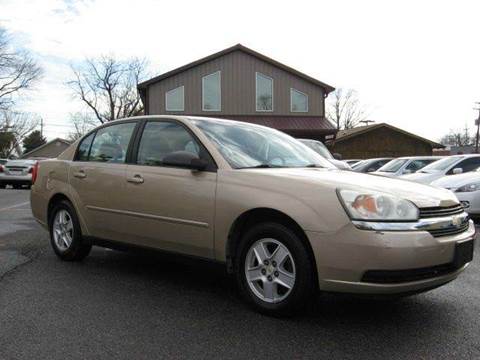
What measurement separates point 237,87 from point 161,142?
81.0 feet

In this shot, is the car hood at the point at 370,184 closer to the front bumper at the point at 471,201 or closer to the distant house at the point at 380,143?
the front bumper at the point at 471,201

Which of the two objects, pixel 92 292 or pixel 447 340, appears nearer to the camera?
pixel 447 340

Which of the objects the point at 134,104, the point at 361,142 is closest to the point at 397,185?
the point at 361,142

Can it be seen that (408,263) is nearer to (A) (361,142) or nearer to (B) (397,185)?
(B) (397,185)

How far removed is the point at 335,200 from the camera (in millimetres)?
3574

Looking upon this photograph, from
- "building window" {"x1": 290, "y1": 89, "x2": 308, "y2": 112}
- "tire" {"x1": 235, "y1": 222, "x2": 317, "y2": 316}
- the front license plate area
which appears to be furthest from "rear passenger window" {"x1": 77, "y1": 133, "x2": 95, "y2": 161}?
"building window" {"x1": 290, "y1": 89, "x2": 308, "y2": 112}

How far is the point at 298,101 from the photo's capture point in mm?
29734

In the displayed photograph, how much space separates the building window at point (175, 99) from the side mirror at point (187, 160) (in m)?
24.6

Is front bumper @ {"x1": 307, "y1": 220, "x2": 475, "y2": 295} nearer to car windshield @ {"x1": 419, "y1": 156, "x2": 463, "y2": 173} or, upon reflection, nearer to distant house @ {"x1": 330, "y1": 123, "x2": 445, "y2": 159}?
car windshield @ {"x1": 419, "y1": 156, "x2": 463, "y2": 173}

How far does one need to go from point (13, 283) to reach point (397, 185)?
3.57 m

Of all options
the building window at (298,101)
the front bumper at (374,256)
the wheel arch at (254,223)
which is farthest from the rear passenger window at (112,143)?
the building window at (298,101)

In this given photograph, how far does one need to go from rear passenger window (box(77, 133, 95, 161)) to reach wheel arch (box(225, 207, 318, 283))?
2373 mm

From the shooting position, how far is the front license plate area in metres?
3.67

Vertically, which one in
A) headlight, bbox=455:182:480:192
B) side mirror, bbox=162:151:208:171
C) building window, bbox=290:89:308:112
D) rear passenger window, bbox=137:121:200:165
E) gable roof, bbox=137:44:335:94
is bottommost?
headlight, bbox=455:182:480:192
